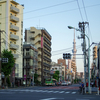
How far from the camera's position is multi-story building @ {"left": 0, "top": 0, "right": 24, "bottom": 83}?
73.9 m

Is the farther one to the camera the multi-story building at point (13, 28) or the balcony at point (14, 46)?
the balcony at point (14, 46)

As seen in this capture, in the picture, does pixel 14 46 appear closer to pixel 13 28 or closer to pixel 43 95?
pixel 13 28

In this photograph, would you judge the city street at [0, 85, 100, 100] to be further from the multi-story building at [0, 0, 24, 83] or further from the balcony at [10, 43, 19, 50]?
the multi-story building at [0, 0, 24, 83]

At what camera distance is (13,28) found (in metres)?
75.3

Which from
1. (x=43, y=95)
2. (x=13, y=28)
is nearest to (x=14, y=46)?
(x=13, y=28)

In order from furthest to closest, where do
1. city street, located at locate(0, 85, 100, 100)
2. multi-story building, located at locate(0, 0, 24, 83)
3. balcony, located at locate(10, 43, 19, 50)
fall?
balcony, located at locate(10, 43, 19, 50), multi-story building, located at locate(0, 0, 24, 83), city street, located at locate(0, 85, 100, 100)

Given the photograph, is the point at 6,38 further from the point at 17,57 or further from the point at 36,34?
the point at 36,34

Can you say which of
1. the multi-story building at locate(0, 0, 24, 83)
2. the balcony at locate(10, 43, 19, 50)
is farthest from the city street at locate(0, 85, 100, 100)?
the multi-story building at locate(0, 0, 24, 83)

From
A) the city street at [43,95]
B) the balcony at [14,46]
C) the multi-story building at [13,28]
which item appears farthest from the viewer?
the balcony at [14,46]

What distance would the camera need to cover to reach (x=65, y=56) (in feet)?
124

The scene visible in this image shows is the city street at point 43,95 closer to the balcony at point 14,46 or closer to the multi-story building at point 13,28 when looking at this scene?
the balcony at point 14,46

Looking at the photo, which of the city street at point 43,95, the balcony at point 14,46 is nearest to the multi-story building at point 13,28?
the balcony at point 14,46

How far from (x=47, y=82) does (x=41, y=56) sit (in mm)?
31917

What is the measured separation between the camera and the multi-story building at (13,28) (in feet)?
243
